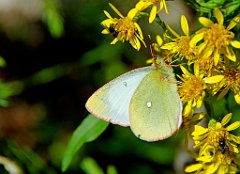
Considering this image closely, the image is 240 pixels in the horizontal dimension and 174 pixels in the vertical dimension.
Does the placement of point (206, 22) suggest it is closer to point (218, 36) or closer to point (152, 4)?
point (218, 36)

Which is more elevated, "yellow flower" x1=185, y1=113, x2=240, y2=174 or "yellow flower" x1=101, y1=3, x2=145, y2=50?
"yellow flower" x1=101, y1=3, x2=145, y2=50

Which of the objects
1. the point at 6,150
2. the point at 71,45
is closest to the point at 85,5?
the point at 71,45

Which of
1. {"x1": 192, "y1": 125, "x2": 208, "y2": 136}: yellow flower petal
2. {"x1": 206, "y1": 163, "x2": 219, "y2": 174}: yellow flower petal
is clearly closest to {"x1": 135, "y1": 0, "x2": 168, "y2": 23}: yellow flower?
{"x1": 192, "y1": 125, "x2": 208, "y2": 136}: yellow flower petal

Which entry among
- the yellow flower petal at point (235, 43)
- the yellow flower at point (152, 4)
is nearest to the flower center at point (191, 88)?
the yellow flower petal at point (235, 43)

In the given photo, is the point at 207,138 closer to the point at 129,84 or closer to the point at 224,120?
the point at 224,120

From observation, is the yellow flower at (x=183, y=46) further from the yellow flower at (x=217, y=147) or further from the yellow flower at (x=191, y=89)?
the yellow flower at (x=217, y=147)

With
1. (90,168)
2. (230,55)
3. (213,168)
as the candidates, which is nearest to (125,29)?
(230,55)

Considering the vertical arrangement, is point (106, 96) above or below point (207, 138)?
above

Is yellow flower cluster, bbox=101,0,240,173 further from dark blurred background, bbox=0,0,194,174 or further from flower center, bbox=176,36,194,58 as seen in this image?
dark blurred background, bbox=0,0,194,174
